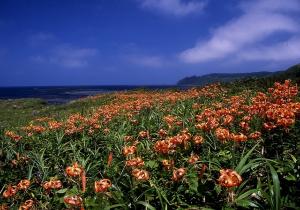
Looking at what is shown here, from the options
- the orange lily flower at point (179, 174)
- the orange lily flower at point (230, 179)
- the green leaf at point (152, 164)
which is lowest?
the green leaf at point (152, 164)

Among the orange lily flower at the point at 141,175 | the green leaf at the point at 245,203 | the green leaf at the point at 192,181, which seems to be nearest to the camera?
the green leaf at the point at 245,203

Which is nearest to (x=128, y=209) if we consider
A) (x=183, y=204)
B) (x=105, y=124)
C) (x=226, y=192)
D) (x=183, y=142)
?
(x=183, y=204)

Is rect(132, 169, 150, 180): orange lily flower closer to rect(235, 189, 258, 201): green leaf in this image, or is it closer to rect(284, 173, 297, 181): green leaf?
rect(235, 189, 258, 201): green leaf

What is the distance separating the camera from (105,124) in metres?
12.0

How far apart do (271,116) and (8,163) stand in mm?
5349

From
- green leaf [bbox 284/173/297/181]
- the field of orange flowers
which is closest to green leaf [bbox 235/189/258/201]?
the field of orange flowers

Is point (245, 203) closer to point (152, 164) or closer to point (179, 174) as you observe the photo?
point (179, 174)

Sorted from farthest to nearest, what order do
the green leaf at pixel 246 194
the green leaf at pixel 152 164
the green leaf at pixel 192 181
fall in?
1. the green leaf at pixel 152 164
2. the green leaf at pixel 192 181
3. the green leaf at pixel 246 194

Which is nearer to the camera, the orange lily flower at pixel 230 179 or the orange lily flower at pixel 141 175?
the orange lily flower at pixel 230 179

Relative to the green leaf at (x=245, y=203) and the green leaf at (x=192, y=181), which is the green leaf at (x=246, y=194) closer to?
the green leaf at (x=245, y=203)

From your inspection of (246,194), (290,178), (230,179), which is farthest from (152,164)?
(230,179)

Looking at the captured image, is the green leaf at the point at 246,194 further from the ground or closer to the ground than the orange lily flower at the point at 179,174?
closer to the ground

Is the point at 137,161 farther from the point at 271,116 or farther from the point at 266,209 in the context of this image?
the point at 271,116

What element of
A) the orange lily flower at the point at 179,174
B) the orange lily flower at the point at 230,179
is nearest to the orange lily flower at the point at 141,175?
the orange lily flower at the point at 179,174
